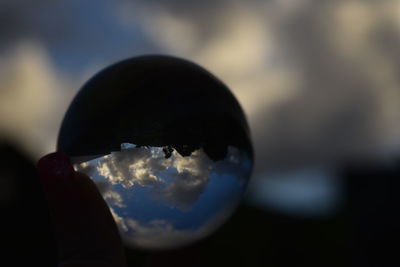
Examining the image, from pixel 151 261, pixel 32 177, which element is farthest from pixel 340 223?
pixel 151 261

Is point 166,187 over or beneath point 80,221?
over

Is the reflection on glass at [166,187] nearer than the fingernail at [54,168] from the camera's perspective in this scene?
No

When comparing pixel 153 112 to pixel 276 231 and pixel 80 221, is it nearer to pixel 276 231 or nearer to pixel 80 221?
pixel 80 221

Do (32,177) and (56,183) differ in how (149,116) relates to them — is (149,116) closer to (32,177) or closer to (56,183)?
(56,183)

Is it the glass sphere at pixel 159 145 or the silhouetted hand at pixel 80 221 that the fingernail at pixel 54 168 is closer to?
the silhouetted hand at pixel 80 221

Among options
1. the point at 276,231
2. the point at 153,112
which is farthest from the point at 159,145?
the point at 276,231

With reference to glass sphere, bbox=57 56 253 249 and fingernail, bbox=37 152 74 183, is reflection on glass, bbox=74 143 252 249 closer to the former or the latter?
glass sphere, bbox=57 56 253 249

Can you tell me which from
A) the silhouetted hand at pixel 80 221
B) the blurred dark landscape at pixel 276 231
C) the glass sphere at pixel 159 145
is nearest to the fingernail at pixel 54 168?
the silhouetted hand at pixel 80 221
